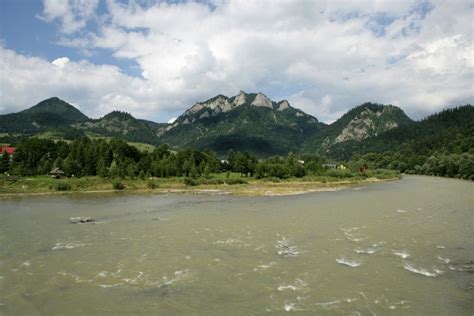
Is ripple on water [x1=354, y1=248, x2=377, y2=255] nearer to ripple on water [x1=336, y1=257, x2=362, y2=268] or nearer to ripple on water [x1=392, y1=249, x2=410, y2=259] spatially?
ripple on water [x1=392, y1=249, x2=410, y2=259]

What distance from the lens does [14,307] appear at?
62.5ft

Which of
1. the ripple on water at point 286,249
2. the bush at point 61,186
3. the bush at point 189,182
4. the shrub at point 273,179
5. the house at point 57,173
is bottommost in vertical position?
the ripple on water at point 286,249

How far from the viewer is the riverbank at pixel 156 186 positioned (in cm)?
7756

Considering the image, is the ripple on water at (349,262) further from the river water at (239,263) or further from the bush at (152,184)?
the bush at (152,184)

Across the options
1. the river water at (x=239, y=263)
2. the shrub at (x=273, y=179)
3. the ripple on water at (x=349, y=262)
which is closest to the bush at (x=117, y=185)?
the river water at (x=239, y=263)

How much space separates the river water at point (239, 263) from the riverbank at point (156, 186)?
30.5m

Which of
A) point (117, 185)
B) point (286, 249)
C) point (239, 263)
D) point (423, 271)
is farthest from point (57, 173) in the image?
point (423, 271)

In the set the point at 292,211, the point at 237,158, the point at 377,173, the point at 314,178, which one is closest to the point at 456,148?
the point at 377,173

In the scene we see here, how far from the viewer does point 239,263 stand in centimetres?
2605

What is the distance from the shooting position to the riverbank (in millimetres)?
77562

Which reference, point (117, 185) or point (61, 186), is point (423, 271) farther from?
point (61, 186)

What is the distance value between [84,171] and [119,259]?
75.9 metres

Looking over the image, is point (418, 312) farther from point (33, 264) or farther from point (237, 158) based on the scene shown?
point (237, 158)

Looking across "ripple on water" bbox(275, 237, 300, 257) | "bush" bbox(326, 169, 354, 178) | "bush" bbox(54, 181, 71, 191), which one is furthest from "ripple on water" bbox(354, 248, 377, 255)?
"bush" bbox(326, 169, 354, 178)
